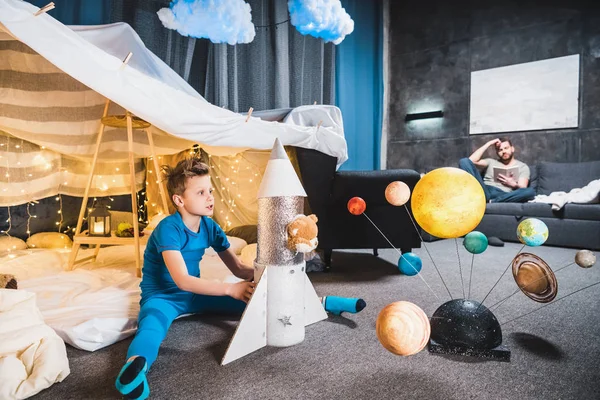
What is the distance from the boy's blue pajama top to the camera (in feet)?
4.24

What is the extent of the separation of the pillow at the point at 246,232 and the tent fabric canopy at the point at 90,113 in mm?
628

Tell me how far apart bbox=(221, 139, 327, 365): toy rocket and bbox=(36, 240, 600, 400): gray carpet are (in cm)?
6

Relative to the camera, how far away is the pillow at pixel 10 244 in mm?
2553

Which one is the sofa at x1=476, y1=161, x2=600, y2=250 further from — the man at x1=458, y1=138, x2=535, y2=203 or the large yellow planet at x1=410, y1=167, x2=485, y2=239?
the large yellow planet at x1=410, y1=167, x2=485, y2=239

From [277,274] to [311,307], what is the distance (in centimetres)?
28

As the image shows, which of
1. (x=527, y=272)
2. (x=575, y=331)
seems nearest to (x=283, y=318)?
(x=527, y=272)

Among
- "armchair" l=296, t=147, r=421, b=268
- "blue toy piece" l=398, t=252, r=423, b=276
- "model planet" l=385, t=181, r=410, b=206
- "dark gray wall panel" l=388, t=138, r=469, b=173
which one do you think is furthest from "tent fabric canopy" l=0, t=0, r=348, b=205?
"dark gray wall panel" l=388, t=138, r=469, b=173

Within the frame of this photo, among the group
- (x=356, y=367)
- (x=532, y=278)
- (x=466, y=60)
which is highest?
(x=466, y=60)

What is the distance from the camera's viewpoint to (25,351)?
106 centimetres

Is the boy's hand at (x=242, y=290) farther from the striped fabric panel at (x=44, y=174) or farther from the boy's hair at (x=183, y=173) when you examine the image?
the striped fabric panel at (x=44, y=174)

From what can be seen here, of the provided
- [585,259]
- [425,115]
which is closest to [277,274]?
[585,259]

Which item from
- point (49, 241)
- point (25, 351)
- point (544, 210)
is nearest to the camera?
point (25, 351)

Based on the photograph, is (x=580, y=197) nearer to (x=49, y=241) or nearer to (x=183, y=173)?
(x=183, y=173)

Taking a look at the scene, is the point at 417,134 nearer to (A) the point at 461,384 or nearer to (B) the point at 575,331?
(B) the point at 575,331
